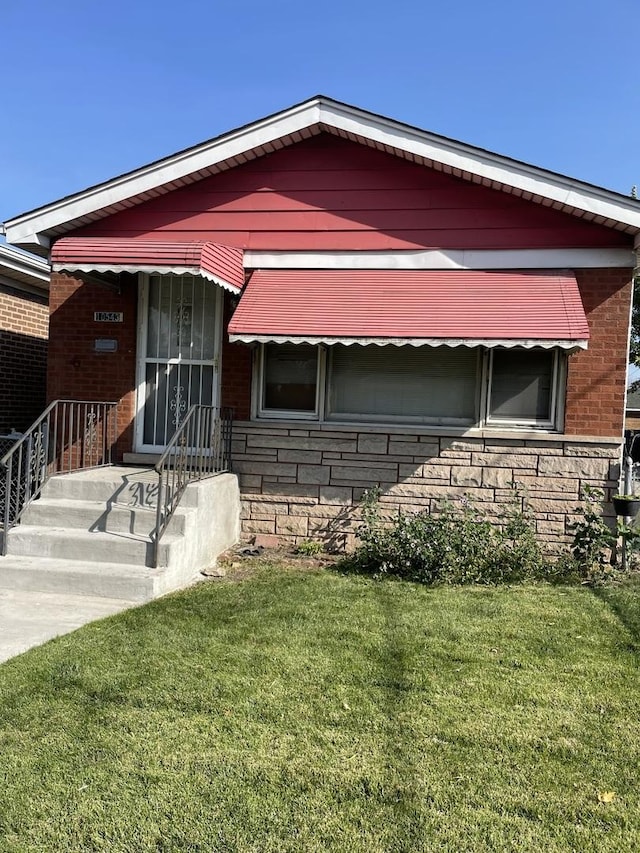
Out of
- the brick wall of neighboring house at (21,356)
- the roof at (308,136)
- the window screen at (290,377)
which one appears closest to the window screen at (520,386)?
the roof at (308,136)

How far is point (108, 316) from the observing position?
7.78m

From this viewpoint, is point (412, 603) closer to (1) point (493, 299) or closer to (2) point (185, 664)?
(2) point (185, 664)

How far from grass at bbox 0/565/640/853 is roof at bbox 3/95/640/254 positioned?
4.00 m

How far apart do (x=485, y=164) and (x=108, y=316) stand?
4493mm

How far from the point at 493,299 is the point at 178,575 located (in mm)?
3964

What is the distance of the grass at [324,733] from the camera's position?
2547mm

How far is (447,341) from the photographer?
20.1 feet

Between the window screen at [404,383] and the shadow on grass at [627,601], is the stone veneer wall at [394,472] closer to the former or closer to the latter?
the window screen at [404,383]

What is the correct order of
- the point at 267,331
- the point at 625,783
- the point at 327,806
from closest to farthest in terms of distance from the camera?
the point at 327,806 → the point at 625,783 → the point at 267,331

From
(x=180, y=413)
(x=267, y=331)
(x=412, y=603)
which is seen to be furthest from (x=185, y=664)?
(x=180, y=413)

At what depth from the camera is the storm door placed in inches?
304

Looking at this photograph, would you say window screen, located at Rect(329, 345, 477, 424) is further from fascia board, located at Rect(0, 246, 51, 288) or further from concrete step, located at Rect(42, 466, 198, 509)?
fascia board, located at Rect(0, 246, 51, 288)

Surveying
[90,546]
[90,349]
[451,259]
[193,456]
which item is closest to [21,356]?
[90,349]

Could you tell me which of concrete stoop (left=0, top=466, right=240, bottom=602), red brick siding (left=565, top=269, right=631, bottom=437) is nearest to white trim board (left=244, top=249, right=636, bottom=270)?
red brick siding (left=565, top=269, right=631, bottom=437)
